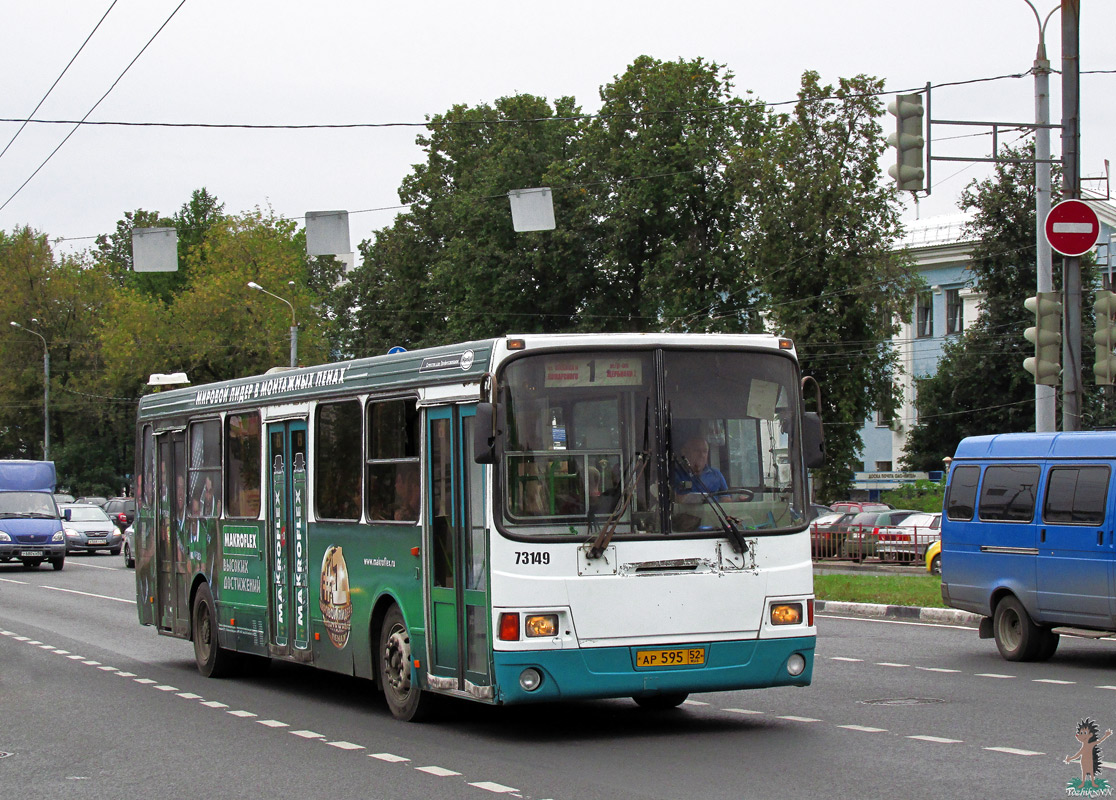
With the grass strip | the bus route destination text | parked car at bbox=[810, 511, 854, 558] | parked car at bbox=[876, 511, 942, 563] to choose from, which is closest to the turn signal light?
the bus route destination text

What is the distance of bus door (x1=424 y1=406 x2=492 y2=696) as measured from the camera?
10273mm

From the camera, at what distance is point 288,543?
1362cm

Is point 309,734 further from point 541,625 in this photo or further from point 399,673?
point 541,625

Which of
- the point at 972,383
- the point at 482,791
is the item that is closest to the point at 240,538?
the point at 482,791

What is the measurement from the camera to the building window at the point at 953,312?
66500 millimetres

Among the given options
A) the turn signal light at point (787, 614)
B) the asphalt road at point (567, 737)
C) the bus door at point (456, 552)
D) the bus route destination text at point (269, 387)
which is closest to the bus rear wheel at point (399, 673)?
the asphalt road at point (567, 737)

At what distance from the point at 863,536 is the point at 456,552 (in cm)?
2976

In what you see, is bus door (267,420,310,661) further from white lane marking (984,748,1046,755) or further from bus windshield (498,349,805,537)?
white lane marking (984,748,1046,755)

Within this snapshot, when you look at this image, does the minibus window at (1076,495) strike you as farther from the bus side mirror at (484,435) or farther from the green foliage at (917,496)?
the green foliage at (917,496)

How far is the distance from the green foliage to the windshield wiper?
45945 mm

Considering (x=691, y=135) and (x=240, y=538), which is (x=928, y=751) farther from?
(x=691, y=135)

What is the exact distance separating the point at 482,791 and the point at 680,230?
4652 centimetres

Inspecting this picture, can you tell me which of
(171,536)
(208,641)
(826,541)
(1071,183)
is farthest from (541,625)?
(826,541)

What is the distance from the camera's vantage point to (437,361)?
36.6 ft
